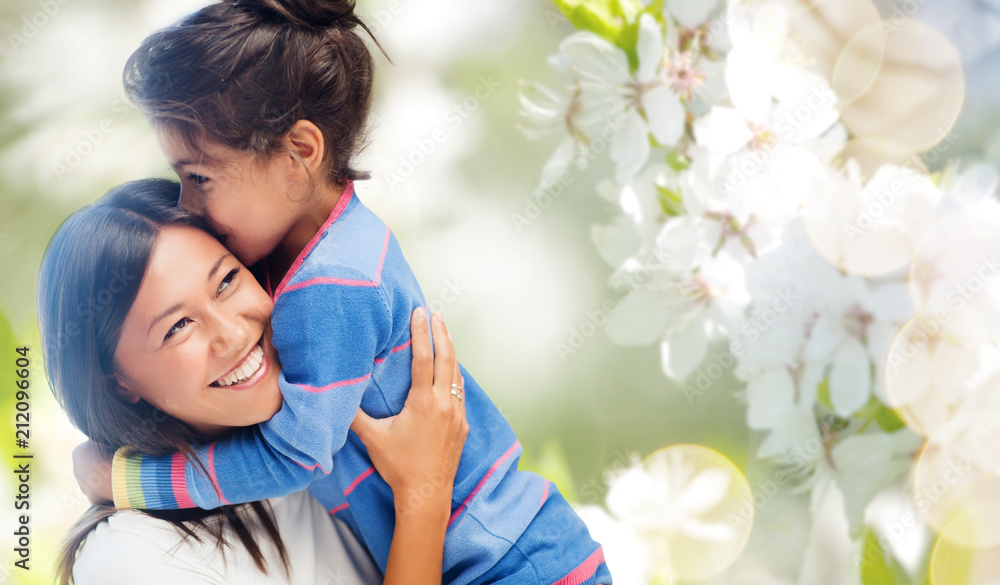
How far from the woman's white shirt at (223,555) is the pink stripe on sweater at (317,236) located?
27 centimetres

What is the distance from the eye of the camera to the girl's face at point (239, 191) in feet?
1.80

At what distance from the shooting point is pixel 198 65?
54 cm

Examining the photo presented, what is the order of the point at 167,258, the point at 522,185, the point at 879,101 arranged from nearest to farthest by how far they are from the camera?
the point at 167,258
the point at 879,101
the point at 522,185

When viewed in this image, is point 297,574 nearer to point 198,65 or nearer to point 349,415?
point 349,415

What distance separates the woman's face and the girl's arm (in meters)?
0.13

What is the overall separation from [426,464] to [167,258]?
0.32m

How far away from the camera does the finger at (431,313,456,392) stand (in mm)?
677

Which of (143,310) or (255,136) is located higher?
(255,136)

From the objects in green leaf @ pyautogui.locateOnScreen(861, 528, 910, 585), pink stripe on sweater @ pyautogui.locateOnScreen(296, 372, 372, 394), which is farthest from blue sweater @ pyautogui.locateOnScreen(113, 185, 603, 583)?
green leaf @ pyautogui.locateOnScreen(861, 528, 910, 585)

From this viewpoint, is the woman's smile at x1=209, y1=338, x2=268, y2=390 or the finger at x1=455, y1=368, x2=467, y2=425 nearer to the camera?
the woman's smile at x1=209, y1=338, x2=268, y2=390

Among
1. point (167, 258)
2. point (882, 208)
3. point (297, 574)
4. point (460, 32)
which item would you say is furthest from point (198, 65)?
point (882, 208)

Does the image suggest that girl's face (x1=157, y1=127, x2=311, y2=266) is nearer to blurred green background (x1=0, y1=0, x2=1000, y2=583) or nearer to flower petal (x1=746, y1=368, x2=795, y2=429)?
blurred green background (x1=0, y1=0, x2=1000, y2=583)

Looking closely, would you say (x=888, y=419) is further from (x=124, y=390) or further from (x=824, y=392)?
(x=124, y=390)

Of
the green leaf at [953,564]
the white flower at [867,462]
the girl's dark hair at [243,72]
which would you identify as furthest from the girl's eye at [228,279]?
the green leaf at [953,564]
